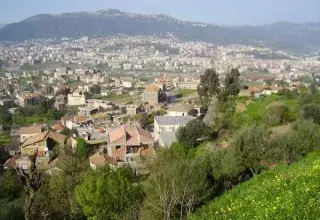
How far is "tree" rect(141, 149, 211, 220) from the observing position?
9.81 meters

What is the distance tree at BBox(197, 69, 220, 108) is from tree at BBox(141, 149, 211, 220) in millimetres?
16419

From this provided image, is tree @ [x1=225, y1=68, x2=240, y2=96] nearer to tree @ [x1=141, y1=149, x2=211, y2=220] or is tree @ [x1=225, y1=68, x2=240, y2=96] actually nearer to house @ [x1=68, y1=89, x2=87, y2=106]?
tree @ [x1=141, y1=149, x2=211, y2=220]

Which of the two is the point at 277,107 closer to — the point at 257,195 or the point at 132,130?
the point at 132,130

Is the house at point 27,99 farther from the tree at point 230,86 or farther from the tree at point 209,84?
the tree at point 230,86

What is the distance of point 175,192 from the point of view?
990cm

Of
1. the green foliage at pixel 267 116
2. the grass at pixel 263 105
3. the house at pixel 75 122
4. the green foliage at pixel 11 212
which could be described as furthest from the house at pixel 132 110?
the green foliage at pixel 11 212

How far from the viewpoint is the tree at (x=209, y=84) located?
89.0ft

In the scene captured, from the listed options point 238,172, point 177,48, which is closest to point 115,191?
point 238,172

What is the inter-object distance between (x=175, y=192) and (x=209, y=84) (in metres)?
18.7

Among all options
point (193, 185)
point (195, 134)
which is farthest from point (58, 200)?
point (195, 134)

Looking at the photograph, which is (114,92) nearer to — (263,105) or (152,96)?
(152,96)

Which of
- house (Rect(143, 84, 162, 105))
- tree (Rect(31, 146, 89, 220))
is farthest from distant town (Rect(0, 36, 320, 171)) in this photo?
tree (Rect(31, 146, 89, 220))

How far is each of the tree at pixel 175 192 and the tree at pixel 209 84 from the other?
646 inches

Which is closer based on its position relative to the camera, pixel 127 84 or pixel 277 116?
pixel 277 116
